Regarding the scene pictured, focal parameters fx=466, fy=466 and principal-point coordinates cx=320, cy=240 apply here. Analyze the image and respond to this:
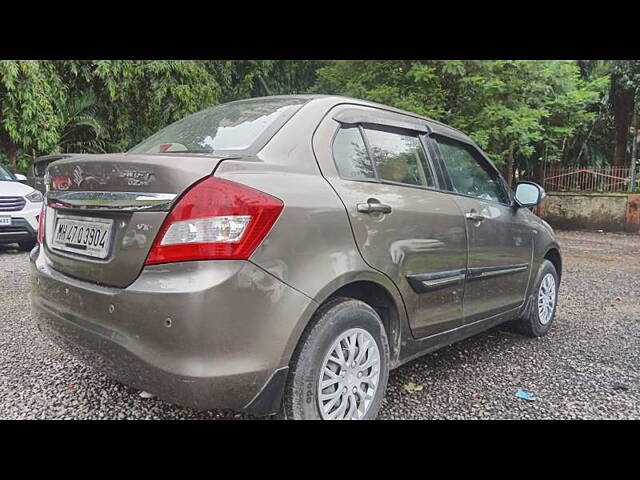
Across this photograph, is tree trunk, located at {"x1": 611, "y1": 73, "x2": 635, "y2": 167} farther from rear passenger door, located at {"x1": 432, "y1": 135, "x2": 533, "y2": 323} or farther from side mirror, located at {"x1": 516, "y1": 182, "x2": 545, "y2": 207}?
rear passenger door, located at {"x1": 432, "y1": 135, "x2": 533, "y2": 323}

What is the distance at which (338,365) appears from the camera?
83.1 inches

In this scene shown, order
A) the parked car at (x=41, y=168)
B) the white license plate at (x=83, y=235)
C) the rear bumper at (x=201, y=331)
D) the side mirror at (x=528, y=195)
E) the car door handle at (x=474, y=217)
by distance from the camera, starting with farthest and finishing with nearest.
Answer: the side mirror at (x=528, y=195)
the car door handle at (x=474, y=217)
the parked car at (x=41, y=168)
the white license plate at (x=83, y=235)
the rear bumper at (x=201, y=331)

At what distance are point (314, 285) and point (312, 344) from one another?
251 millimetres

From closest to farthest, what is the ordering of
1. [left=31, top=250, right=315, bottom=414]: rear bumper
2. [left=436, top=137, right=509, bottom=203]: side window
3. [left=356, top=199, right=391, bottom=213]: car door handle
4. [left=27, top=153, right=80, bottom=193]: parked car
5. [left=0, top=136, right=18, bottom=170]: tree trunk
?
[left=31, top=250, right=315, bottom=414]: rear bumper, [left=356, top=199, right=391, bottom=213]: car door handle, [left=27, top=153, right=80, bottom=193]: parked car, [left=436, top=137, right=509, bottom=203]: side window, [left=0, top=136, right=18, bottom=170]: tree trunk

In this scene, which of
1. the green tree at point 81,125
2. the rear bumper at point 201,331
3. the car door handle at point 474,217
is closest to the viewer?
the rear bumper at point 201,331

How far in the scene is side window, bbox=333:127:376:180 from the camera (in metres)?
2.30

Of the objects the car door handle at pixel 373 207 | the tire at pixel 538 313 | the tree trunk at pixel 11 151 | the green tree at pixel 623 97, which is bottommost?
the tire at pixel 538 313

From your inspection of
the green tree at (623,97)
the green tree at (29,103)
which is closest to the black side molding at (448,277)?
the green tree at (29,103)

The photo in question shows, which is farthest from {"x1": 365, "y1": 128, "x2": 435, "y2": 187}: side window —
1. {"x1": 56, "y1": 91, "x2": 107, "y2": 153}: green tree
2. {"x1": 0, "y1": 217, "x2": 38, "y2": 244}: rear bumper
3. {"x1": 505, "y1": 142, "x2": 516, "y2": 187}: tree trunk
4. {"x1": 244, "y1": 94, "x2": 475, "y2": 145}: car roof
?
{"x1": 56, "y1": 91, "x2": 107, "y2": 153}: green tree

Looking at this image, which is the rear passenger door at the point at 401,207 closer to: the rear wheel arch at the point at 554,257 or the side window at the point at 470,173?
the side window at the point at 470,173

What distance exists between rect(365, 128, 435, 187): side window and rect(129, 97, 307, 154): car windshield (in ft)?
1.56

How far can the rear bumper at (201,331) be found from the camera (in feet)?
5.58

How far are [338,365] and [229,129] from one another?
1267mm

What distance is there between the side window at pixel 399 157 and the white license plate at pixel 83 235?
1375 millimetres
